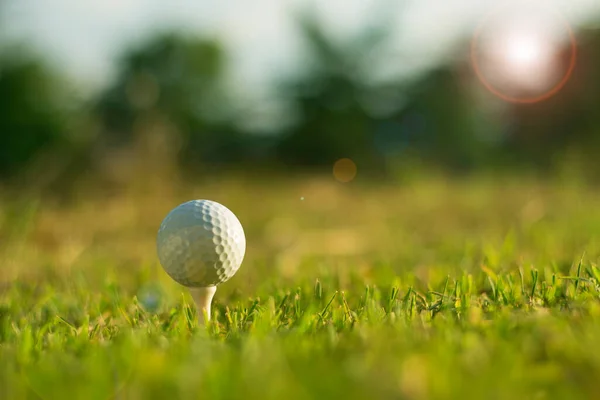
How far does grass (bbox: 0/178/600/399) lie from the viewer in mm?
993

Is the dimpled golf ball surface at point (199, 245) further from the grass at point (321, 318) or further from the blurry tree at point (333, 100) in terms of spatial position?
the blurry tree at point (333, 100)

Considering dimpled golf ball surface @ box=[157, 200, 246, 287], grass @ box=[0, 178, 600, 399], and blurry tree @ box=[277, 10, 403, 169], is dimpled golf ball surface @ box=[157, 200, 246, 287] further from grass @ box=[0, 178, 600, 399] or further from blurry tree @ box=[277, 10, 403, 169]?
blurry tree @ box=[277, 10, 403, 169]

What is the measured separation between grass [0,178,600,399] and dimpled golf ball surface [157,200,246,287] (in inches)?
4.5

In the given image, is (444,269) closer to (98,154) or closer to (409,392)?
(409,392)

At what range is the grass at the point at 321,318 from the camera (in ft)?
3.26

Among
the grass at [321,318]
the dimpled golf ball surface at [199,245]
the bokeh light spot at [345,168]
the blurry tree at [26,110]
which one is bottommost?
the grass at [321,318]

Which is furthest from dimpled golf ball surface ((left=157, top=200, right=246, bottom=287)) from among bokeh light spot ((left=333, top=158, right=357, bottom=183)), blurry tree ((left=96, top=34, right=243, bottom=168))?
blurry tree ((left=96, top=34, right=243, bottom=168))

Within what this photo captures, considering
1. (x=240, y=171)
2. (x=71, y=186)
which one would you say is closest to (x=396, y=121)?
(x=240, y=171)

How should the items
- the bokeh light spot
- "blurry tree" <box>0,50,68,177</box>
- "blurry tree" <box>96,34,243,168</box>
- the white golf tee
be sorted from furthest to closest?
"blurry tree" <box>96,34,243,168</box> < "blurry tree" <box>0,50,68,177</box> < the bokeh light spot < the white golf tee

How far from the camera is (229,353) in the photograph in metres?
1.15

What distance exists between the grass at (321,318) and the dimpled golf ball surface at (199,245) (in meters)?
0.12

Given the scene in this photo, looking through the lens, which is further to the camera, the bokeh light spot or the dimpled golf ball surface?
the bokeh light spot

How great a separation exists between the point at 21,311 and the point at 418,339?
4.57 ft

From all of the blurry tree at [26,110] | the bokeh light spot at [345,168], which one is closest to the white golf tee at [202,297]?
the bokeh light spot at [345,168]
